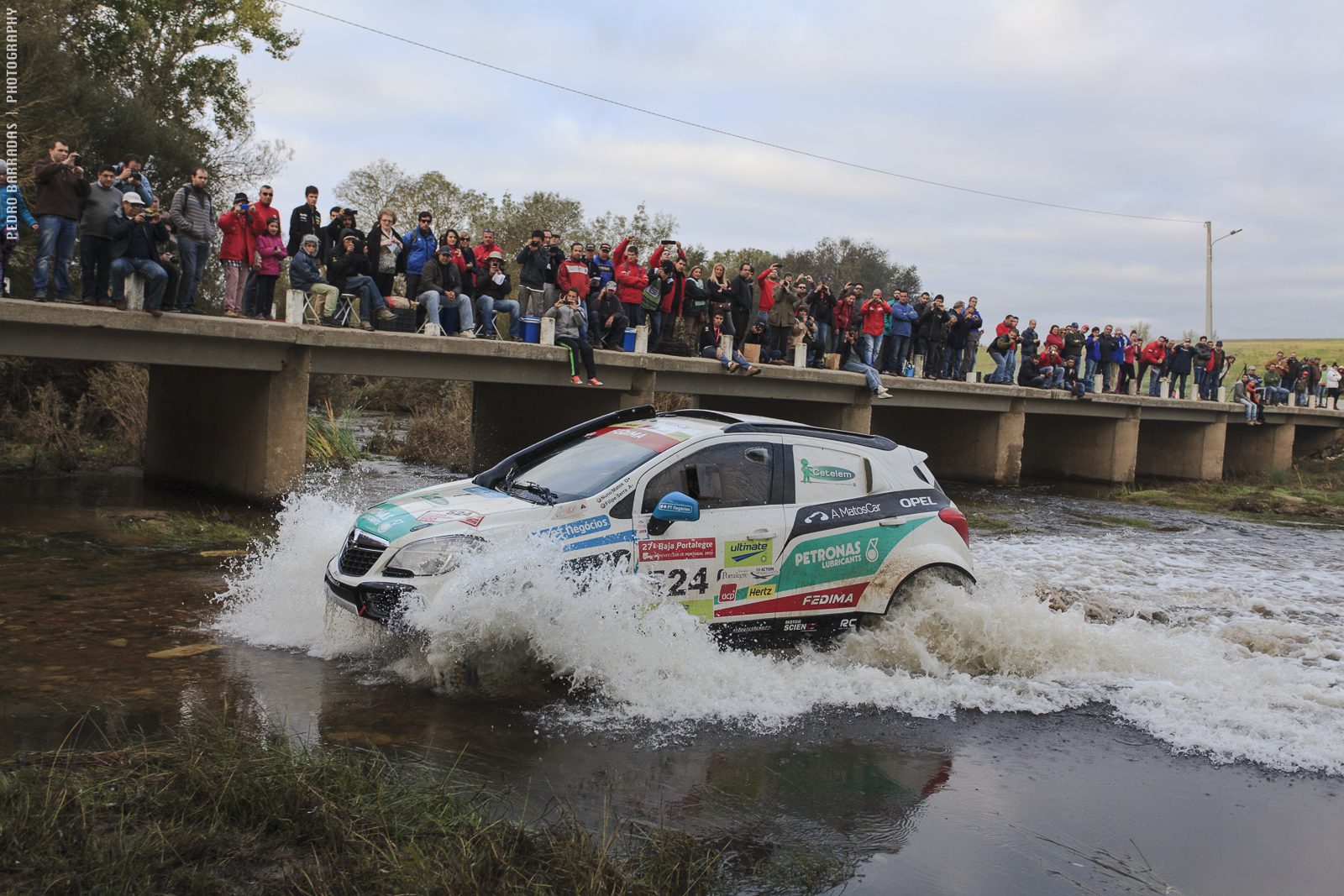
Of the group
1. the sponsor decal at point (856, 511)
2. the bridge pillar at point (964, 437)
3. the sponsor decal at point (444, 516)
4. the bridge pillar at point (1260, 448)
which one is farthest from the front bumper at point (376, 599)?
the bridge pillar at point (1260, 448)

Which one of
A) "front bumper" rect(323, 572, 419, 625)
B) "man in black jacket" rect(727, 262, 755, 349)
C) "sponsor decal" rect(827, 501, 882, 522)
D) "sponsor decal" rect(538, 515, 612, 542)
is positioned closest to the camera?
"front bumper" rect(323, 572, 419, 625)

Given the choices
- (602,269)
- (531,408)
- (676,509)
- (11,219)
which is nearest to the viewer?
(676,509)

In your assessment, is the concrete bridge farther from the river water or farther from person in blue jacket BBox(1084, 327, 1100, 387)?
the river water

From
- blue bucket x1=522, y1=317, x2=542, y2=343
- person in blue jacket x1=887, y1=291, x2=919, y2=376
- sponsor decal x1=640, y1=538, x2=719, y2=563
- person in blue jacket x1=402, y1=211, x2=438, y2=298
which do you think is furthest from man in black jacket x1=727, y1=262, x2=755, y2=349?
sponsor decal x1=640, y1=538, x2=719, y2=563

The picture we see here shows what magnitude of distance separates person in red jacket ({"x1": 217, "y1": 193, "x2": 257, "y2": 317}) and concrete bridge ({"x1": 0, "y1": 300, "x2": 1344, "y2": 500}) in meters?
0.77

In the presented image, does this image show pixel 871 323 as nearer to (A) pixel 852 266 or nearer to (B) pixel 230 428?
(B) pixel 230 428

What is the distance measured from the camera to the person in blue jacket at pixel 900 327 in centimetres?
2666

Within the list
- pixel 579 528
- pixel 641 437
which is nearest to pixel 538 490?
pixel 579 528

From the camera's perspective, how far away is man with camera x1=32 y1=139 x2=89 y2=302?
13477 mm

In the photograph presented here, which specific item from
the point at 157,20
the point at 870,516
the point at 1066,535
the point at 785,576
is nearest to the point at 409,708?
the point at 785,576

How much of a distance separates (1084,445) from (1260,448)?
38.2 ft

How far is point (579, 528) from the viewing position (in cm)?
721

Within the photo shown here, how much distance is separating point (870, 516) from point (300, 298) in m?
10.9

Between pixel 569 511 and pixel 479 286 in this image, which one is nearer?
pixel 569 511
